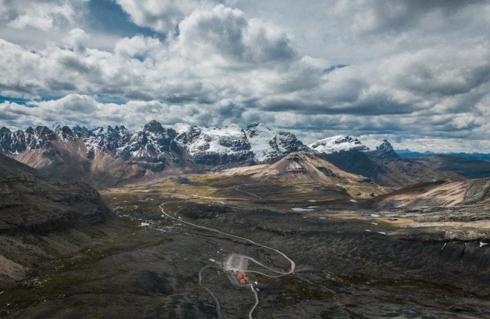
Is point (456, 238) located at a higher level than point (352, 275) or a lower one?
higher

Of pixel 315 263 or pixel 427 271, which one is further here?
pixel 315 263

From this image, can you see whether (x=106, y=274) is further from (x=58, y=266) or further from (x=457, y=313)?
(x=457, y=313)

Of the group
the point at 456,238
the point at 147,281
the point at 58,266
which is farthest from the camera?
the point at 456,238

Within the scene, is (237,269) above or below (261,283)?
above

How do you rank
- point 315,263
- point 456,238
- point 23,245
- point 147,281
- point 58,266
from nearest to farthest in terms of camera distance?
point 147,281
point 58,266
point 23,245
point 456,238
point 315,263

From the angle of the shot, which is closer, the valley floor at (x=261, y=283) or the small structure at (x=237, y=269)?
the valley floor at (x=261, y=283)

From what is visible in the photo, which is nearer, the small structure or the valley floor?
the valley floor

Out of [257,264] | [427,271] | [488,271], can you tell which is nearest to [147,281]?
[257,264]

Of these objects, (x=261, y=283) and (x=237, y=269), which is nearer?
(x=261, y=283)

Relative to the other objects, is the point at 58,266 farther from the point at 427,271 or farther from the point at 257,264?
the point at 427,271
